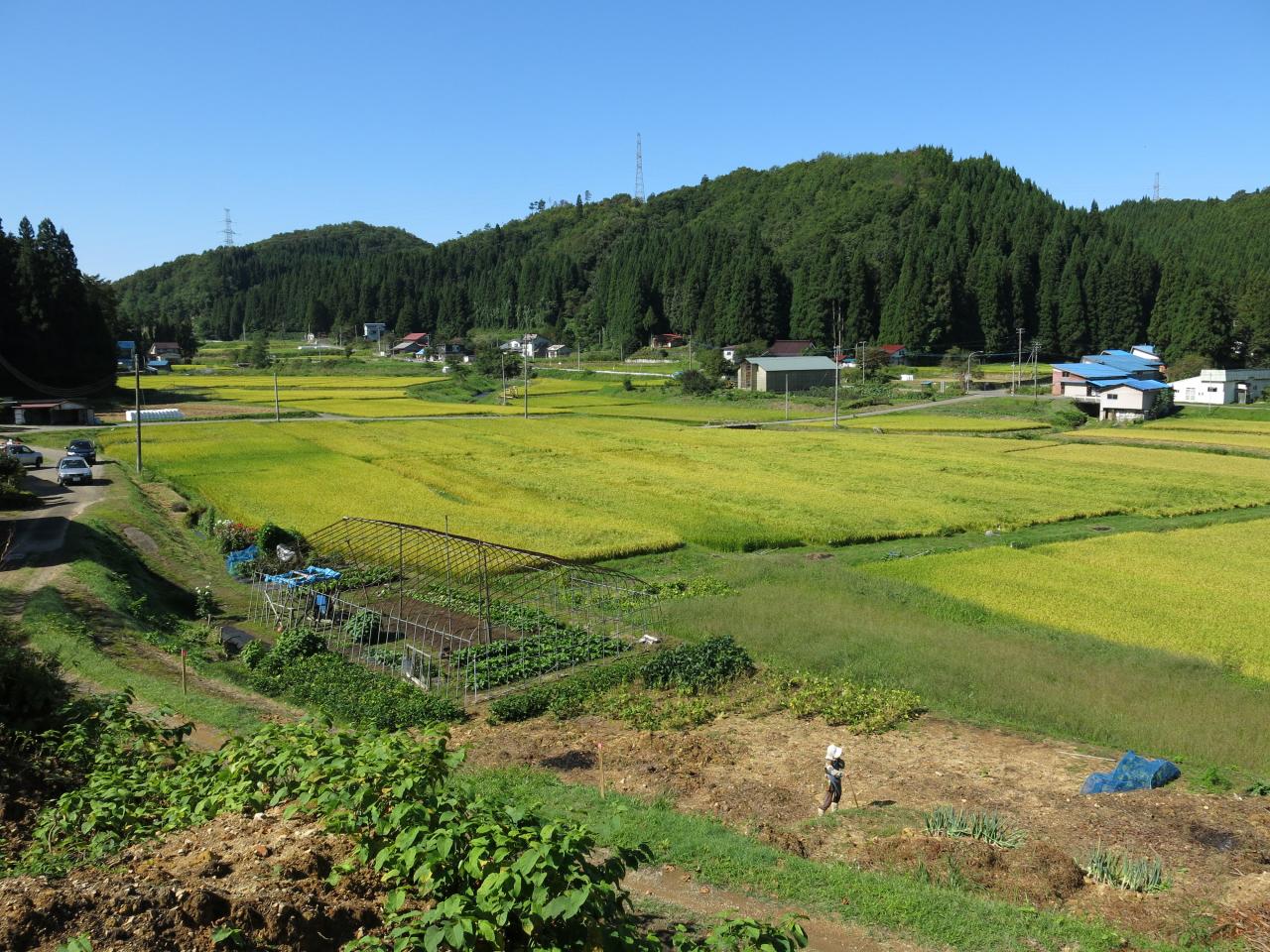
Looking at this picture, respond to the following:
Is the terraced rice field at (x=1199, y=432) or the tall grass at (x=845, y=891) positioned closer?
the tall grass at (x=845, y=891)

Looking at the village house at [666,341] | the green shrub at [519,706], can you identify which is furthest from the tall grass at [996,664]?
the village house at [666,341]

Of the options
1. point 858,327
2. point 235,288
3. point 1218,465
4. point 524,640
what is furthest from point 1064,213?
point 235,288

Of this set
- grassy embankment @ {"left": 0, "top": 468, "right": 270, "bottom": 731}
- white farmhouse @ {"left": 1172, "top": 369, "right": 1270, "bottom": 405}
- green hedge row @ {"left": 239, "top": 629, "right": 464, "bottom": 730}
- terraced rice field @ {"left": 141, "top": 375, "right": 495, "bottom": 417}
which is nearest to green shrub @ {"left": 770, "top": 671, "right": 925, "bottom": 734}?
green hedge row @ {"left": 239, "top": 629, "right": 464, "bottom": 730}

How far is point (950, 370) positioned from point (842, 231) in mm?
47943

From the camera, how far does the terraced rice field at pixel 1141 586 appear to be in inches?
771

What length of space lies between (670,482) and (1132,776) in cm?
2864

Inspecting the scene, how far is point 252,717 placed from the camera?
14.4m

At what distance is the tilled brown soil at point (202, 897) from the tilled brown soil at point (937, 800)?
3.75 m

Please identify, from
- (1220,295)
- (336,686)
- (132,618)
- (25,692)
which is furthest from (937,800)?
(1220,295)

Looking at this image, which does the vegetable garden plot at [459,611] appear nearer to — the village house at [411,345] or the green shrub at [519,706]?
the green shrub at [519,706]

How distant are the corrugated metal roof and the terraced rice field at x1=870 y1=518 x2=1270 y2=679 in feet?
185

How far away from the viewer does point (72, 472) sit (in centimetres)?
3578

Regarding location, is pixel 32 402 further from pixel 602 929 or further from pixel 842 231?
pixel 842 231

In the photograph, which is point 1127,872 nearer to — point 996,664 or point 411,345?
point 996,664
